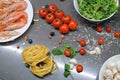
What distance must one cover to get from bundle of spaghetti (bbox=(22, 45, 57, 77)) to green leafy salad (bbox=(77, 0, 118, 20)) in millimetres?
266

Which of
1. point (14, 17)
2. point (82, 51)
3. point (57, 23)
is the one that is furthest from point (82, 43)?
point (14, 17)

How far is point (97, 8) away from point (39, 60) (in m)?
0.38

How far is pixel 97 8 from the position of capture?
4.58ft

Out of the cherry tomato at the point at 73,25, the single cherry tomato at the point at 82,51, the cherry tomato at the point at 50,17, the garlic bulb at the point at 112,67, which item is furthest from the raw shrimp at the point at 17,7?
the garlic bulb at the point at 112,67

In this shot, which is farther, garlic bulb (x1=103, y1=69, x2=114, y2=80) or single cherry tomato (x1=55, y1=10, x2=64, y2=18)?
single cherry tomato (x1=55, y1=10, x2=64, y2=18)

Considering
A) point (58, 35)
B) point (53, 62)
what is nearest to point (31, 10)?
point (58, 35)

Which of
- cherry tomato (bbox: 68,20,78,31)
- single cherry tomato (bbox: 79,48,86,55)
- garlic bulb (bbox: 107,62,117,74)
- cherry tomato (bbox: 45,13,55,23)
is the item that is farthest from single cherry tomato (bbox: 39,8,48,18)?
garlic bulb (bbox: 107,62,117,74)

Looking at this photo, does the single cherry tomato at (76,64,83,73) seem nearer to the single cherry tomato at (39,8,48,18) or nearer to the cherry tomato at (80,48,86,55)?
the cherry tomato at (80,48,86,55)

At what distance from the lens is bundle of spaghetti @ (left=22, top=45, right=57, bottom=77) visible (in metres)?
1.31

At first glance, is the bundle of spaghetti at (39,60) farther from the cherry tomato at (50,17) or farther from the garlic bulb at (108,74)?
the garlic bulb at (108,74)

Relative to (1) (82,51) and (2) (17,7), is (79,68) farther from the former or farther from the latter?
(2) (17,7)

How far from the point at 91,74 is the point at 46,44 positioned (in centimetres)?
27

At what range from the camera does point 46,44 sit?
1.41 metres

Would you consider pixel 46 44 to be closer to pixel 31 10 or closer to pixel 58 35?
pixel 58 35
